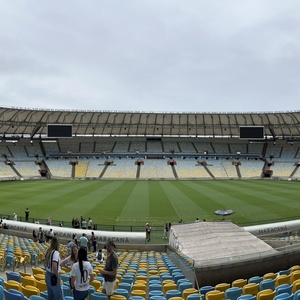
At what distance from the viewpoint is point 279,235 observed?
23.5 metres

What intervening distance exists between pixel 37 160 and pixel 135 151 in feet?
74.1

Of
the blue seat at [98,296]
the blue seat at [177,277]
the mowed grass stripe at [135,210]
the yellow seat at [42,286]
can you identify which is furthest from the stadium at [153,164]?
the blue seat at [98,296]

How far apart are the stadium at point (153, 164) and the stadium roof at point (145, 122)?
0.71 ft

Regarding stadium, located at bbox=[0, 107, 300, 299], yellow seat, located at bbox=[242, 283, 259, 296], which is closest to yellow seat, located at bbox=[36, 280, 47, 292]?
yellow seat, located at bbox=[242, 283, 259, 296]

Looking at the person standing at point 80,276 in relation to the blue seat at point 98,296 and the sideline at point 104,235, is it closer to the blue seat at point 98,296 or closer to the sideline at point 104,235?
the blue seat at point 98,296

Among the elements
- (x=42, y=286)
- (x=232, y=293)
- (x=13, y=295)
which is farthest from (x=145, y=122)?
(x=13, y=295)

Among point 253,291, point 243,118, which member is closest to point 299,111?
point 243,118

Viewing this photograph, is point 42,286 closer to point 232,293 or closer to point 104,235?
point 232,293

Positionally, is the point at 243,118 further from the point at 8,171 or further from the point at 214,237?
the point at 214,237

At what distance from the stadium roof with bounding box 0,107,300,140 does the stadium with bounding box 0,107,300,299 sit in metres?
0.22

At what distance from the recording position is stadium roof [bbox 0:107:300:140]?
233ft

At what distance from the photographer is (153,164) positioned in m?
80.2

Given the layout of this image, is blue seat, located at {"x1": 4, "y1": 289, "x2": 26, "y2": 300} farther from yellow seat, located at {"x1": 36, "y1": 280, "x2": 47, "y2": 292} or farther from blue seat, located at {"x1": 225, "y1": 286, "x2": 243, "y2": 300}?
blue seat, located at {"x1": 225, "y1": 286, "x2": 243, "y2": 300}

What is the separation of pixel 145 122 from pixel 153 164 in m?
9.41
